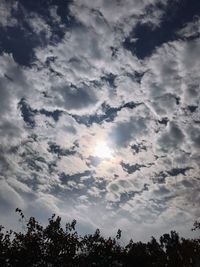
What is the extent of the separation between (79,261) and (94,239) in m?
5.35

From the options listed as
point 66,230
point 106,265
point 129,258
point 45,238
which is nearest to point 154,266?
point 129,258

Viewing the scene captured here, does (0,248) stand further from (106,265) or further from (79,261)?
(106,265)

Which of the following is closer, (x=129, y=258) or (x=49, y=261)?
(x=49, y=261)

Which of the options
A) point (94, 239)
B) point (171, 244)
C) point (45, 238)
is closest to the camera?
point (45, 238)

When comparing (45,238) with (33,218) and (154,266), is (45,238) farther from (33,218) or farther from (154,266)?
(154,266)

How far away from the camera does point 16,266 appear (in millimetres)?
31781

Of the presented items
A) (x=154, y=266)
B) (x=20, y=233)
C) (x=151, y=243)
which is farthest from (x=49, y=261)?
(x=151, y=243)

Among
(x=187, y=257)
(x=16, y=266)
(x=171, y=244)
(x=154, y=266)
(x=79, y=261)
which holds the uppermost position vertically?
(x=171, y=244)

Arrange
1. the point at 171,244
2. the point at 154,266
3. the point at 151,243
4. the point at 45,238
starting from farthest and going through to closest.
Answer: the point at 171,244
the point at 151,243
the point at 154,266
the point at 45,238

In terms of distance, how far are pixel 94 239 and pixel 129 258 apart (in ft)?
18.3

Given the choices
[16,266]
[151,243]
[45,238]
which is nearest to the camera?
[16,266]

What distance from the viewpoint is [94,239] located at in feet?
135

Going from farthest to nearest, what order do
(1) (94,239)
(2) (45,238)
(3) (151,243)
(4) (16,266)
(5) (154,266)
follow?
(3) (151,243)
(1) (94,239)
(5) (154,266)
(2) (45,238)
(4) (16,266)

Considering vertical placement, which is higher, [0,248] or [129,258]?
[129,258]
